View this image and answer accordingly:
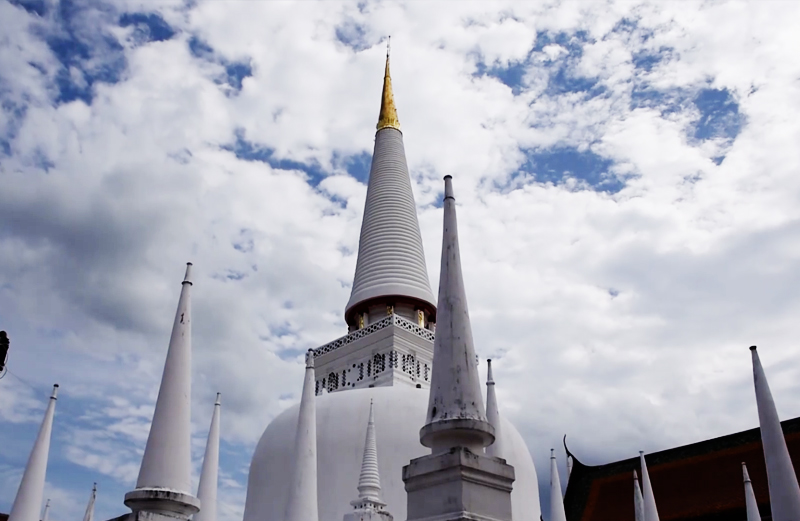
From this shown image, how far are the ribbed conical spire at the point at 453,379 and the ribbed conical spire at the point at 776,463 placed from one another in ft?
21.8

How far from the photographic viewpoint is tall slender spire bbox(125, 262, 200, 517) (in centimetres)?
629

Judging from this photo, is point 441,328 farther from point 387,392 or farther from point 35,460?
point 387,392

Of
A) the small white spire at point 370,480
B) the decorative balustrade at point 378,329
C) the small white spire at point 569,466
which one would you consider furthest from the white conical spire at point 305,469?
the small white spire at point 569,466

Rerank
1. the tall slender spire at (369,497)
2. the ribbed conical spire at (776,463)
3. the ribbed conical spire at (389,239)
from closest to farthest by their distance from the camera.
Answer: the ribbed conical spire at (776,463), the tall slender spire at (369,497), the ribbed conical spire at (389,239)

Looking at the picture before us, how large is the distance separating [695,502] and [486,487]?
77.8 feet

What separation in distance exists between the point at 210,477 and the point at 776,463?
33.7 feet

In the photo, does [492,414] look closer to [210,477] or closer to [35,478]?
[210,477]

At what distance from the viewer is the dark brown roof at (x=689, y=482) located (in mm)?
24969

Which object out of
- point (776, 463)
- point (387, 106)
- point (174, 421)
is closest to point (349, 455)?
point (776, 463)

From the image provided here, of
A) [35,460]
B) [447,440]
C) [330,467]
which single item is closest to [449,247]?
[447,440]

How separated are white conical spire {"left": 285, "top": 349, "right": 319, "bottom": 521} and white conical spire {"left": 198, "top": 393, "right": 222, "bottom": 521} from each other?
2.39 m

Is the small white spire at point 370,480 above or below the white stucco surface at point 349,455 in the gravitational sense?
below

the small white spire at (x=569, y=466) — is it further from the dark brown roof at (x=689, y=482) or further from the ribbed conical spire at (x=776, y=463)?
the ribbed conical spire at (x=776, y=463)

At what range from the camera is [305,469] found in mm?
12305
